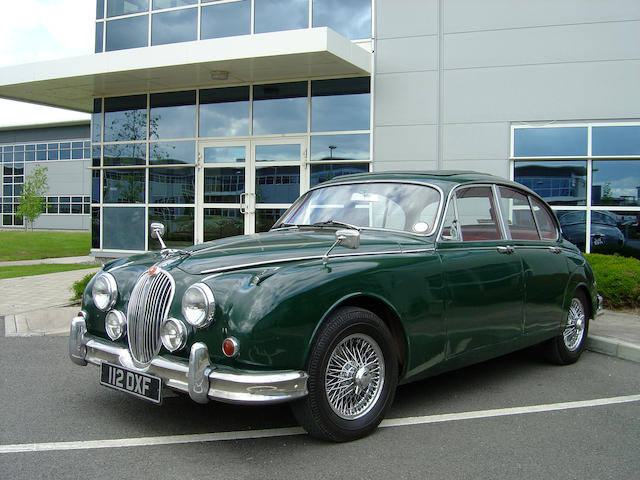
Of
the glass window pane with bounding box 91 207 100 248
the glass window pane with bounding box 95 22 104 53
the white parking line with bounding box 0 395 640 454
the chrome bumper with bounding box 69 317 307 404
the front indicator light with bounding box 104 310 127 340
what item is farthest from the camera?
the glass window pane with bounding box 91 207 100 248

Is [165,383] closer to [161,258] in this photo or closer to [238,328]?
[238,328]

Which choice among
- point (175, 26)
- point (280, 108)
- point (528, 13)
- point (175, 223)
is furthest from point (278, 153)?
point (528, 13)

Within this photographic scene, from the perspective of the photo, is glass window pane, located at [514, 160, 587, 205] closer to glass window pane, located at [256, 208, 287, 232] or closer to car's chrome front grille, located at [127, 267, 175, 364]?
glass window pane, located at [256, 208, 287, 232]

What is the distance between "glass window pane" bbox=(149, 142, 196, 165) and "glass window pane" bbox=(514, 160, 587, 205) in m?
7.06

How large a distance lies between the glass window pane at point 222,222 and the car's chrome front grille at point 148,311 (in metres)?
8.92

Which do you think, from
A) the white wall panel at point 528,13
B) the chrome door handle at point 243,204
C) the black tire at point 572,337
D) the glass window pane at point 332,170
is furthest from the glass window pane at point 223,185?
the black tire at point 572,337

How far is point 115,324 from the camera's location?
148 inches

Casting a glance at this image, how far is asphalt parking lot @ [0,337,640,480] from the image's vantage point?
3.18 meters

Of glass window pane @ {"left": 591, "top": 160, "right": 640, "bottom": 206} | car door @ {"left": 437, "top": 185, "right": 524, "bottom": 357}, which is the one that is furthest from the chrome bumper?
glass window pane @ {"left": 591, "top": 160, "right": 640, "bottom": 206}

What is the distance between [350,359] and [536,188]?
27.7 feet

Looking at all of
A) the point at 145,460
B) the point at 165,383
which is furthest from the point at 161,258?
the point at 145,460

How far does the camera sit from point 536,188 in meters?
10.9

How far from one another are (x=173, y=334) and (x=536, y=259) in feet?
10.7

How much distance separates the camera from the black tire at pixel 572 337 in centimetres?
551
